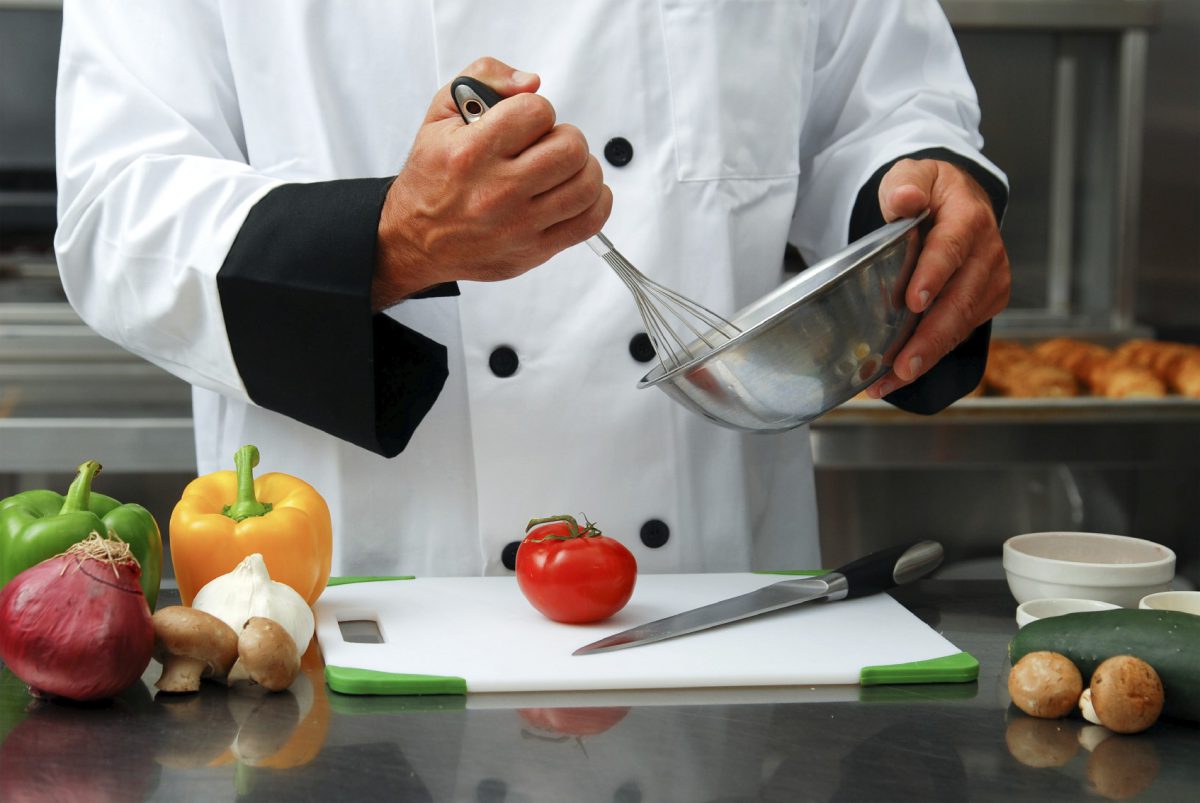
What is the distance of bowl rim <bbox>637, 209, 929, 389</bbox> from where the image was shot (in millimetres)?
950

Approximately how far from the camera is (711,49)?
1.25 metres

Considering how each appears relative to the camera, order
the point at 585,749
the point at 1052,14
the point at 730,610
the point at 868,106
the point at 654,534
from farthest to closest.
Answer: the point at 1052,14, the point at 868,106, the point at 654,534, the point at 730,610, the point at 585,749

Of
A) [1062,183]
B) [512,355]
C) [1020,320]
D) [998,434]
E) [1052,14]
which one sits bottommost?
[998,434]

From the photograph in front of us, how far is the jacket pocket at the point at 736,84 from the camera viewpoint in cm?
124

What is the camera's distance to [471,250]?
100 centimetres

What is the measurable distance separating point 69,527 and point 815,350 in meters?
0.52

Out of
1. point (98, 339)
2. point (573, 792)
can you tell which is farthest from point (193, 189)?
point (98, 339)

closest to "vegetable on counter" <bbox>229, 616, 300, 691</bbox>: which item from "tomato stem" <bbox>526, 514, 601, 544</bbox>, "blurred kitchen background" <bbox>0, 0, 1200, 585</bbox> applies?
"tomato stem" <bbox>526, 514, 601, 544</bbox>

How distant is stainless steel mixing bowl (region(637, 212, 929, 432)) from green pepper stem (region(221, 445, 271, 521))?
0.30 m

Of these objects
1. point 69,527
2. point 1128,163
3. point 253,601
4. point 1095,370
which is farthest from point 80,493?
point 1128,163

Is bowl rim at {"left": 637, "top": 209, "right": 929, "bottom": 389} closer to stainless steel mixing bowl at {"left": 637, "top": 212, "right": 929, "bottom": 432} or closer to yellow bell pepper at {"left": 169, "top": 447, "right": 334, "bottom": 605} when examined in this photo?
stainless steel mixing bowl at {"left": 637, "top": 212, "right": 929, "bottom": 432}

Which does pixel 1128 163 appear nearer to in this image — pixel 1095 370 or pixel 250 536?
pixel 1095 370

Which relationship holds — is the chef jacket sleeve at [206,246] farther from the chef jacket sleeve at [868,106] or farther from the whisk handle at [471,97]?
the chef jacket sleeve at [868,106]

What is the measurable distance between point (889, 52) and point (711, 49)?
0.22m
